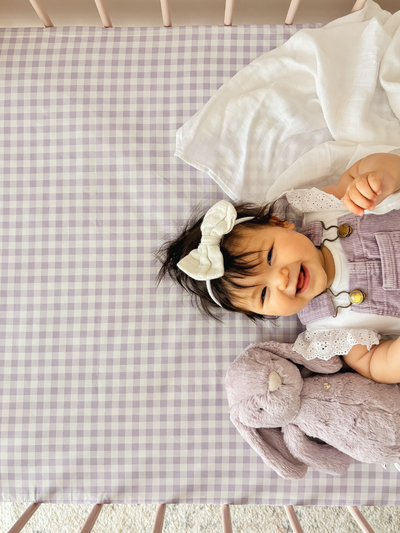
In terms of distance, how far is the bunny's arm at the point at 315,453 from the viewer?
851mm

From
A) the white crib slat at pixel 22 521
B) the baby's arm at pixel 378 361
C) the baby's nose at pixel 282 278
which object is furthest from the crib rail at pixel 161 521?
the baby's nose at pixel 282 278

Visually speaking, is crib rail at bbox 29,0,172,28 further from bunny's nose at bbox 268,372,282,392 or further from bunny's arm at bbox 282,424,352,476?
bunny's arm at bbox 282,424,352,476

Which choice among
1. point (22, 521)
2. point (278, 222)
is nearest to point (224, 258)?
point (278, 222)

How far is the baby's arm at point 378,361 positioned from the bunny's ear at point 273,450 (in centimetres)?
23

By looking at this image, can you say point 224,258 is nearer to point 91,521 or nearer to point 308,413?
point 308,413

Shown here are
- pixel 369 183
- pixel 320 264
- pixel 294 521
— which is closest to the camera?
pixel 369 183

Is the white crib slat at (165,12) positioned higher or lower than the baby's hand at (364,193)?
higher

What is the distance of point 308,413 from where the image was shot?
33.3 inches

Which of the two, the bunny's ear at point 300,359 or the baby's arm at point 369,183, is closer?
the baby's arm at point 369,183

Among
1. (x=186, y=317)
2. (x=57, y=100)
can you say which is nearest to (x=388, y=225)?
(x=186, y=317)

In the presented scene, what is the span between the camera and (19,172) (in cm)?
99

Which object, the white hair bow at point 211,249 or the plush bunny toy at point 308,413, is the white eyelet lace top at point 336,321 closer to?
the plush bunny toy at point 308,413

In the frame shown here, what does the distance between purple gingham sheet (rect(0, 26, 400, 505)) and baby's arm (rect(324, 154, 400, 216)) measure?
12.3 inches

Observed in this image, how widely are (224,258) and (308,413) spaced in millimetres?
373
